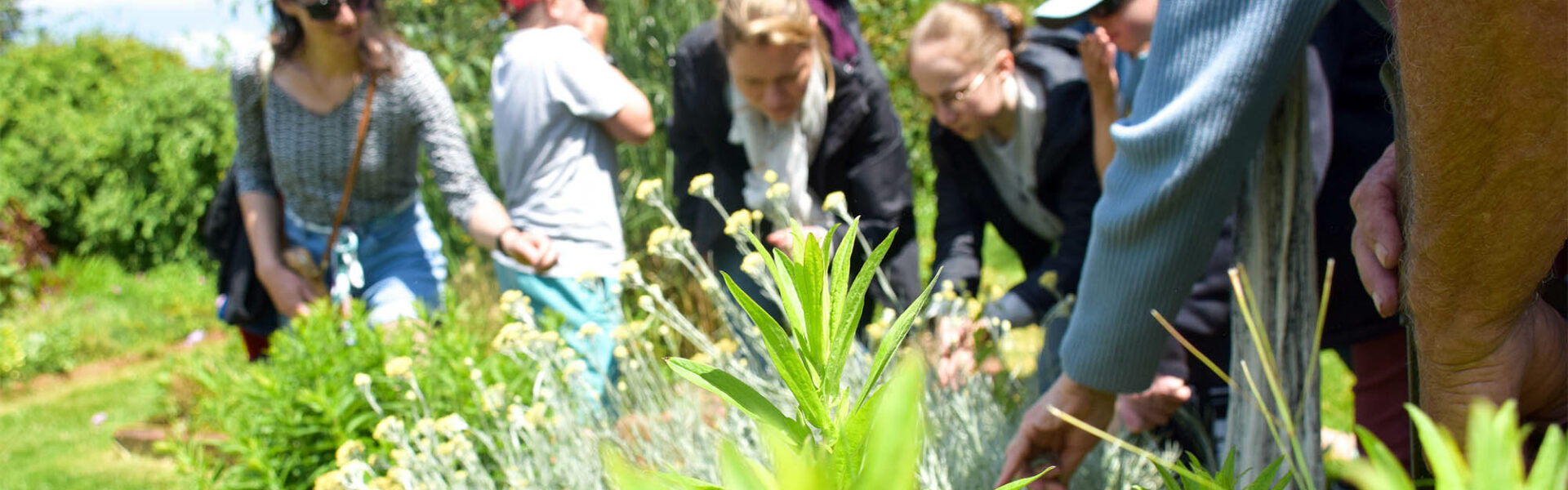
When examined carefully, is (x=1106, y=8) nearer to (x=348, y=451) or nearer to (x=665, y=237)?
(x=665, y=237)

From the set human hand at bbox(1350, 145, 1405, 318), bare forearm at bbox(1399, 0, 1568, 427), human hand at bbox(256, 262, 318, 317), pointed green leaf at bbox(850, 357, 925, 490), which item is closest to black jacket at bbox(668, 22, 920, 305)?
human hand at bbox(256, 262, 318, 317)

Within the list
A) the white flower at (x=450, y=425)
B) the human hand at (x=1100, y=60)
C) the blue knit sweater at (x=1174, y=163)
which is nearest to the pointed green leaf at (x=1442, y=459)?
the blue knit sweater at (x=1174, y=163)

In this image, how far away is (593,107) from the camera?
3455mm

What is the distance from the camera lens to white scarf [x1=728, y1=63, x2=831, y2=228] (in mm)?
3393

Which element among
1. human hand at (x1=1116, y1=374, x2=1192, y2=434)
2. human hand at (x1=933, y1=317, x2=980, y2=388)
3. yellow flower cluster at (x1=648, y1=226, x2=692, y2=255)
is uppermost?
yellow flower cluster at (x1=648, y1=226, x2=692, y2=255)

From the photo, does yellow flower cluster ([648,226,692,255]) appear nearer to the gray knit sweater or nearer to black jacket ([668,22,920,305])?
black jacket ([668,22,920,305])

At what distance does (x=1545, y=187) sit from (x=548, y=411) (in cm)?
195

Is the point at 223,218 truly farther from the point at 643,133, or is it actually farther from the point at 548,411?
the point at 548,411

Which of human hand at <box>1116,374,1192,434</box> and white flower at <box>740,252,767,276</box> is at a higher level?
white flower at <box>740,252,767,276</box>

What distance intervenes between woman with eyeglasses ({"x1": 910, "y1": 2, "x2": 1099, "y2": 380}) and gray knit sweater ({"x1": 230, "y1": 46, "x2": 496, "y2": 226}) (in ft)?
4.76

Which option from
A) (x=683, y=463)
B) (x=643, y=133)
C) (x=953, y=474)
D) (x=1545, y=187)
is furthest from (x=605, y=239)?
(x=1545, y=187)

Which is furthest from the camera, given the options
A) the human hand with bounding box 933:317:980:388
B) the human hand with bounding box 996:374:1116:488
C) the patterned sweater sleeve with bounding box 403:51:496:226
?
the patterned sweater sleeve with bounding box 403:51:496:226

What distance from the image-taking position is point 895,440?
0.44 m

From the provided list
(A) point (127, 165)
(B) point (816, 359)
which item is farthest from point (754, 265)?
(A) point (127, 165)
